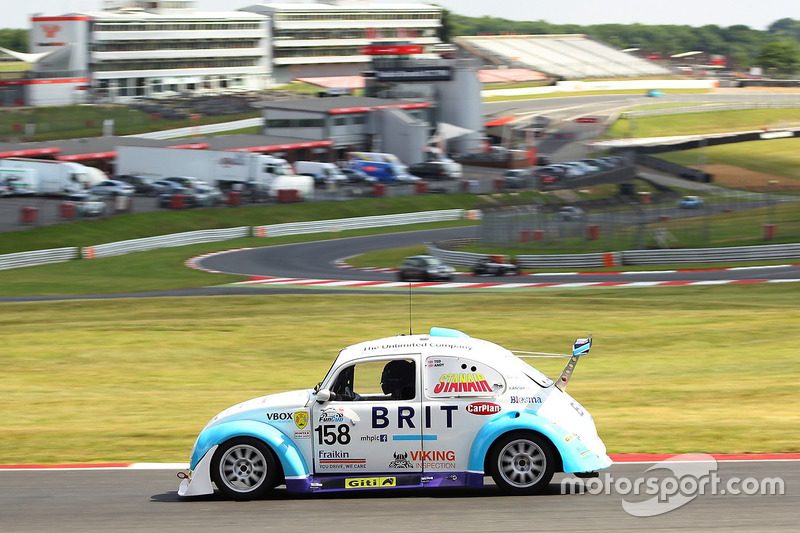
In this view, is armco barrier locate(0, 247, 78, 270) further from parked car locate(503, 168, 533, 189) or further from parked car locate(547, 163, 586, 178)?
parked car locate(547, 163, 586, 178)

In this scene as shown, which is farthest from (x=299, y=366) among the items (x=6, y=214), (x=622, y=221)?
(x=6, y=214)

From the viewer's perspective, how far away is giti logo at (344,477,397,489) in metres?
9.53

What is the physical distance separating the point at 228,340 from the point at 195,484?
13.7 metres

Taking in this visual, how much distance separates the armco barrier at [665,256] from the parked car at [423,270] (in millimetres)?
2160

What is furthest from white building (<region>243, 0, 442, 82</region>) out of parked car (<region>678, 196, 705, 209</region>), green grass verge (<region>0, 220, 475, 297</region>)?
green grass verge (<region>0, 220, 475, 297</region>)

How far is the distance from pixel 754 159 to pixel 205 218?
153 feet

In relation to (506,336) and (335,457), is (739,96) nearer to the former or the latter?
(506,336)

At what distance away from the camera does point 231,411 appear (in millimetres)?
9922

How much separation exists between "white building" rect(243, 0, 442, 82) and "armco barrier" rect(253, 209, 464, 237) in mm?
93878

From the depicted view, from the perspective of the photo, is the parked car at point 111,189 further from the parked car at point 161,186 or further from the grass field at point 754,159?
the grass field at point 754,159

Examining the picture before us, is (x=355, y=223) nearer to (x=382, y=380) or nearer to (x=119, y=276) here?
(x=119, y=276)

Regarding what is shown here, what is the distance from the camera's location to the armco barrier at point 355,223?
54.2 meters

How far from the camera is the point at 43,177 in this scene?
63.2m

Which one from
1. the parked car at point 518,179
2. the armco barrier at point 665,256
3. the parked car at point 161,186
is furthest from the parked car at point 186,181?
the armco barrier at point 665,256
